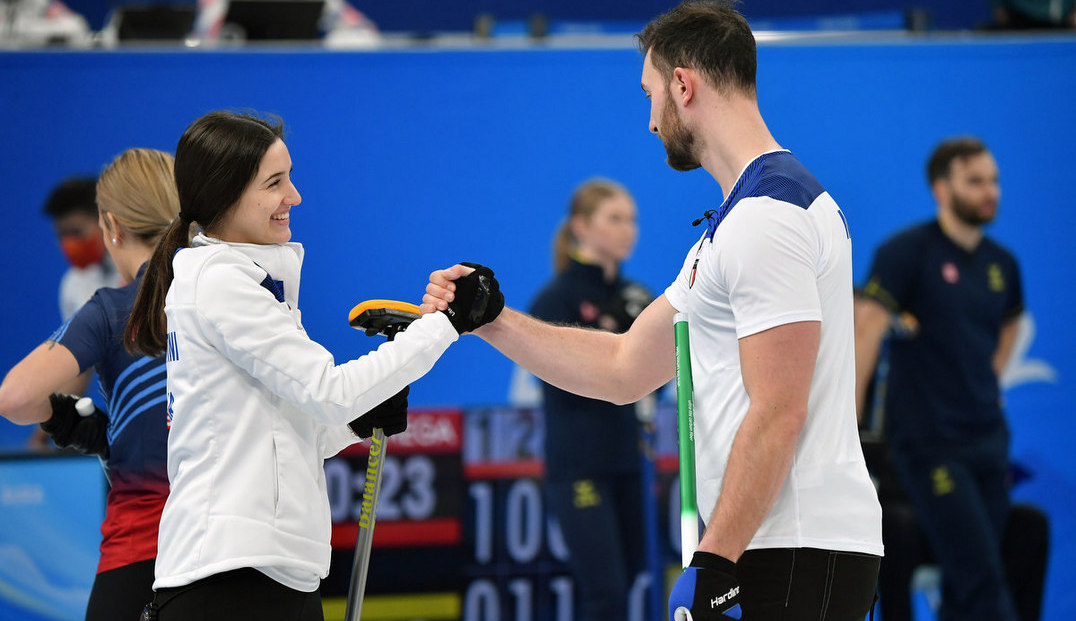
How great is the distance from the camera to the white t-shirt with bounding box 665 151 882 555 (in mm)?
1758

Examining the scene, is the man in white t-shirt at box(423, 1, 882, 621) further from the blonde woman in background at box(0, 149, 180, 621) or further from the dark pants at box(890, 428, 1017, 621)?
the dark pants at box(890, 428, 1017, 621)

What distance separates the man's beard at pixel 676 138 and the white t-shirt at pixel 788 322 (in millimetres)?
168

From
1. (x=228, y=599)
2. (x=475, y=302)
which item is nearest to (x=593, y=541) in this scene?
(x=475, y=302)

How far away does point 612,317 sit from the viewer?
4871 mm

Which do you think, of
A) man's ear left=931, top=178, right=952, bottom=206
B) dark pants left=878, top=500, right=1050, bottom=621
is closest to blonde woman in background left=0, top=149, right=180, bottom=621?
dark pants left=878, top=500, right=1050, bottom=621

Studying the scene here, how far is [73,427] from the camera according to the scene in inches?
98.7

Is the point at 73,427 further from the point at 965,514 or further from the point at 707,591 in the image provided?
the point at 965,514

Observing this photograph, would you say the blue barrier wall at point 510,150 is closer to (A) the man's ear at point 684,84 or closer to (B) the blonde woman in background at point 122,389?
(B) the blonde woman in background at point 122,389

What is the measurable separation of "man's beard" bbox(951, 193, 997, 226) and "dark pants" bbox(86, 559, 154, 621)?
3958 mm

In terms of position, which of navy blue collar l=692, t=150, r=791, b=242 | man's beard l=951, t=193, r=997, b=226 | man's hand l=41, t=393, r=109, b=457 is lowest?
man's hand l=41, t=393, r=109, b=457

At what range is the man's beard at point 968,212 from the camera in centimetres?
496

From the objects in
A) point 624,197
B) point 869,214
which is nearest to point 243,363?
point 624,197

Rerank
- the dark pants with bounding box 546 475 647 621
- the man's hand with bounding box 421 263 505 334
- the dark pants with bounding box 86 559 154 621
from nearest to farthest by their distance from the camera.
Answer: the man's hand with bounding box 421 263 505 334 < the dark pants with bounding box 86 559 154 621 < the dark pants with bounding box 546 475 647 621

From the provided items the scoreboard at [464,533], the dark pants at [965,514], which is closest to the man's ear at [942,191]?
the dark pants at [965,514]
